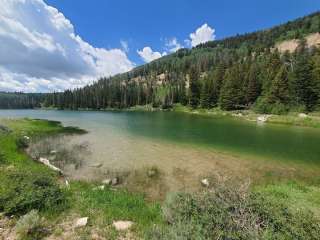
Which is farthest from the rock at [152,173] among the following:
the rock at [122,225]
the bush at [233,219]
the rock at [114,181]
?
the bush at [233,219]

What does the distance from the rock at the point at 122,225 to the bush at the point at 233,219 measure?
1245 millimetres

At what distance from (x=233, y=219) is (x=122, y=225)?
3606 mm

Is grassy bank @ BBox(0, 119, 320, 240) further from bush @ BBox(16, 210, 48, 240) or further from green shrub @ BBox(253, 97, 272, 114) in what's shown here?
green shrub @ BBox(253, 97, 272, 114)

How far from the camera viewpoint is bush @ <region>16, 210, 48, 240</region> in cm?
565

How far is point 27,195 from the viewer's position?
7250mm

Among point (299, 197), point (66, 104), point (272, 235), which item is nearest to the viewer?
point (272, 235)

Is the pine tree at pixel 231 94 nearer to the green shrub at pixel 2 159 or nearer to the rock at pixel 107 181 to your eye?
the rock at pixel 107 181

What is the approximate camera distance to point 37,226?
596 centimetres

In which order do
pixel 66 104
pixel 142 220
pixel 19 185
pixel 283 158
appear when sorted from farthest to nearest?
pixel 66 104, pixel 283 158, pixel 19 185, pixel 142 220

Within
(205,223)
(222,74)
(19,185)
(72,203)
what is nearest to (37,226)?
(72,203)

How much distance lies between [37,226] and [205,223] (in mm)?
4934

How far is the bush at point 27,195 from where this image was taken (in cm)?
695

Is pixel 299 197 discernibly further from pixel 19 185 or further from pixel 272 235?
pixel 19 185

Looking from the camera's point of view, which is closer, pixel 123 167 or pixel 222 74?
pixel 123 167
